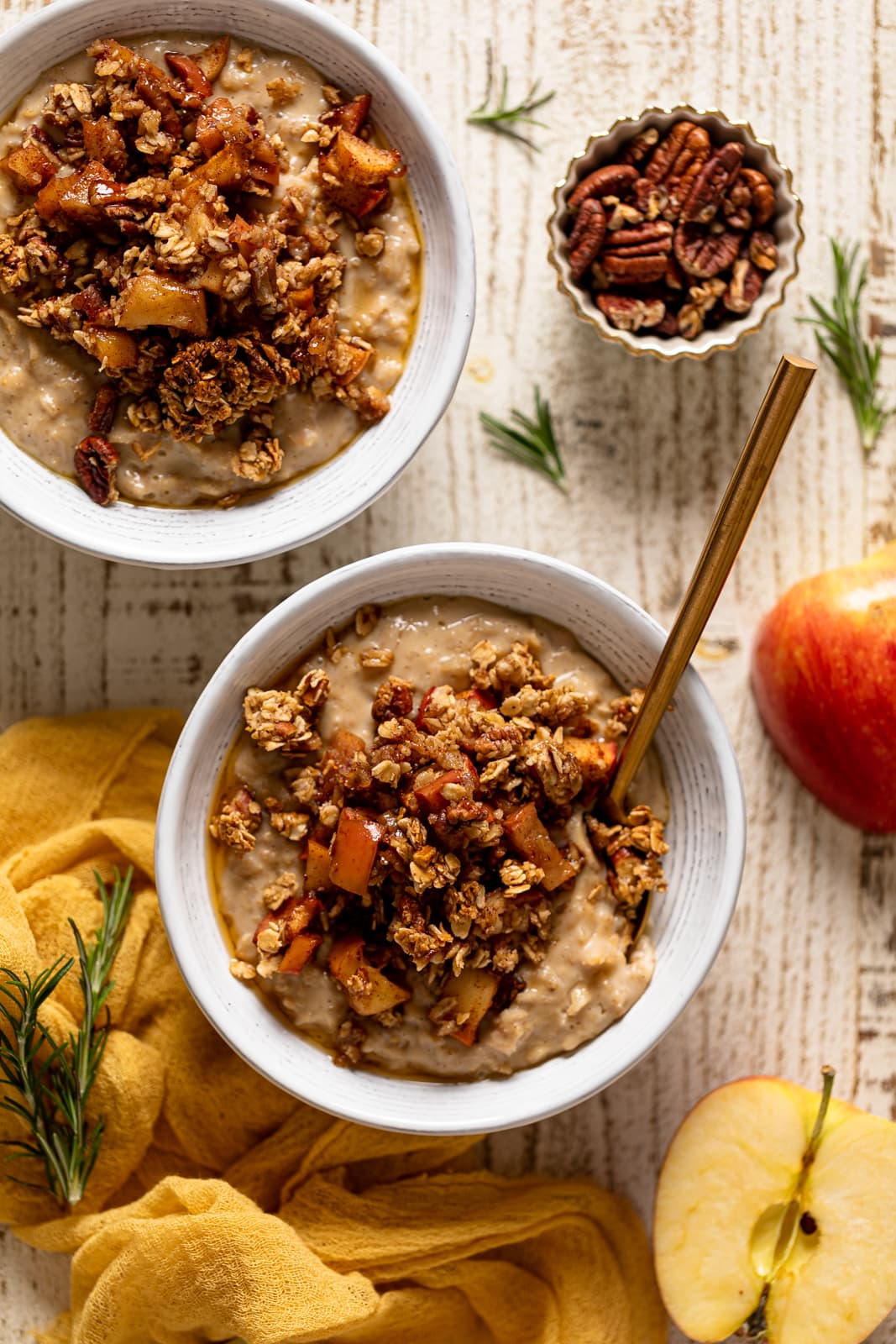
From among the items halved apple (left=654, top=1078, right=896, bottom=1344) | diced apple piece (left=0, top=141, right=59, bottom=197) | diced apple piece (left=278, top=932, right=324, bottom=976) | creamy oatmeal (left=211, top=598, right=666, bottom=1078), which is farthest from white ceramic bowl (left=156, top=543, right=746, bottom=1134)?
diced apple piece (left=0, top=141, right=59, bottom=197)

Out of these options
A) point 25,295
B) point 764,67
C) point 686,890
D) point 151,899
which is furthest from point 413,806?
point 764,67

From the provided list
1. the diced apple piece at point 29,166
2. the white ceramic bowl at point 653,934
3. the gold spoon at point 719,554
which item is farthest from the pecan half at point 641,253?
the diced apple piece at point 29,166

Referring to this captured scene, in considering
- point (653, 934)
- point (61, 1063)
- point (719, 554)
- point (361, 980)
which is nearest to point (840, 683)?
point (719, 554)

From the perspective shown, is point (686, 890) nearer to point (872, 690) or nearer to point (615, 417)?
point (872, 690)

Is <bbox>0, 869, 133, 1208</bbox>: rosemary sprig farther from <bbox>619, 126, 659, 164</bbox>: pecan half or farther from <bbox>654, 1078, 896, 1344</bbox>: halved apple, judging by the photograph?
<bbox>619, 126, 659, 164</bbox>: pecan half

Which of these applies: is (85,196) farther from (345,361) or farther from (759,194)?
(759,194)

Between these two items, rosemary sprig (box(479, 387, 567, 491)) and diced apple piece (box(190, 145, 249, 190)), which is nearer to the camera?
diced apple piece (box(190, 145, 249, 190))
